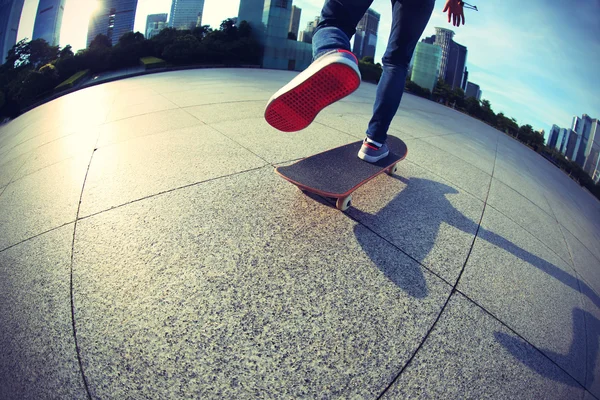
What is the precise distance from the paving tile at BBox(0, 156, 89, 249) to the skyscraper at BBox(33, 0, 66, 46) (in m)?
7.75

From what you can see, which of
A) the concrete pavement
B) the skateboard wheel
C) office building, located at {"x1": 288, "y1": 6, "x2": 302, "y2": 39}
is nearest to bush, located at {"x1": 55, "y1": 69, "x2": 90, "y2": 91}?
the concrete pavement

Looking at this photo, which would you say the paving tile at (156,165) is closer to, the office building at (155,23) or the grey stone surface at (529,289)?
the grey stone surface at (529,289)

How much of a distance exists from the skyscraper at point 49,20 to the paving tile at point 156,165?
7519 mm

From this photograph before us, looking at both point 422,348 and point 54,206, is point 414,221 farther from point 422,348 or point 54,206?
point 54,206

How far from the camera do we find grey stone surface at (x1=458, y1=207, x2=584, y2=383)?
53.5 inches

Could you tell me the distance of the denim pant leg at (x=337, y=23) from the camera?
1763 millimetres

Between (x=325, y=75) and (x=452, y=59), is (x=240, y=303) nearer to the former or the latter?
(x=325, y=75)

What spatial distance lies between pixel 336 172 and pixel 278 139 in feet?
4.92

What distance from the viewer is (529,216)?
2.76 metres

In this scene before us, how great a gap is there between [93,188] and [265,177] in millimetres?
1345

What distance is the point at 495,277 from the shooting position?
1.65 meters

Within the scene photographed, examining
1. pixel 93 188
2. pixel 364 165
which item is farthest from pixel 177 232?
pixel 364 165

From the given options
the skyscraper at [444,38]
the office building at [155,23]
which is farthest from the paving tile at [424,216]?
the skyscraper at [444,38]

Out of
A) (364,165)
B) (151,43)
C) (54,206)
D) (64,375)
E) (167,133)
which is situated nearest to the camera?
(64,375)
